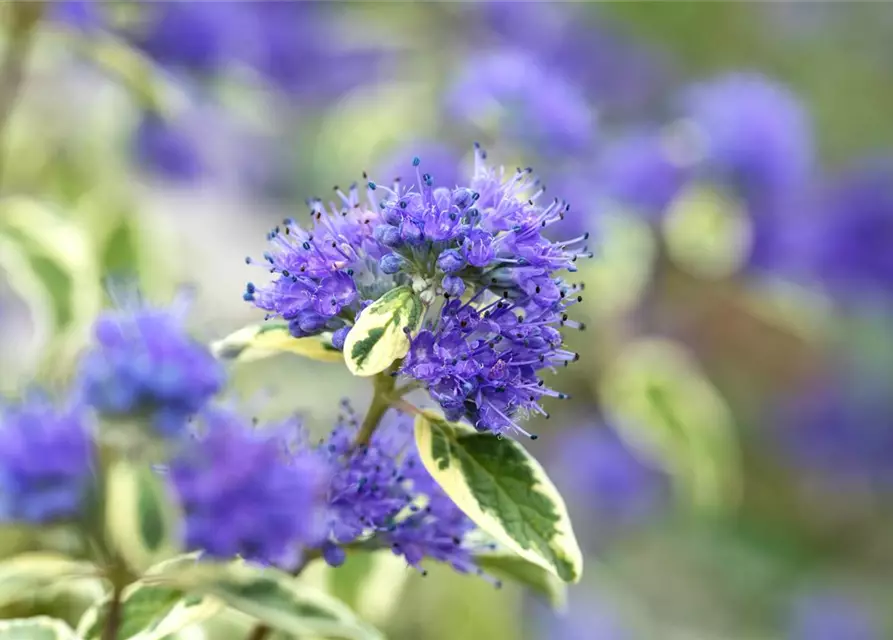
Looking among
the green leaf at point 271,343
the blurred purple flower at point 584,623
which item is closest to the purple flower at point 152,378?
the green leaf at point 271,343

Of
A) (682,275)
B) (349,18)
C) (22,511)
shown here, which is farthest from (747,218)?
(22,511)

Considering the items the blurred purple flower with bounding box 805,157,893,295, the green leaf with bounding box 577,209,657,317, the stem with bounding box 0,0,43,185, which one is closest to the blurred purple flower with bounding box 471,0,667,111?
the blurred purple flower with bounding box 805,157,893,295

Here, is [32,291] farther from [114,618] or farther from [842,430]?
[842,430]

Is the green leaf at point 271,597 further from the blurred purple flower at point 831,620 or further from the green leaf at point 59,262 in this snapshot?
the blurred purple flower at point 831,620

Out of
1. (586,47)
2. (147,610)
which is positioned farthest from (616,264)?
(586,47)

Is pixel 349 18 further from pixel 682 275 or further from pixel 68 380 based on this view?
pixel 68 380
